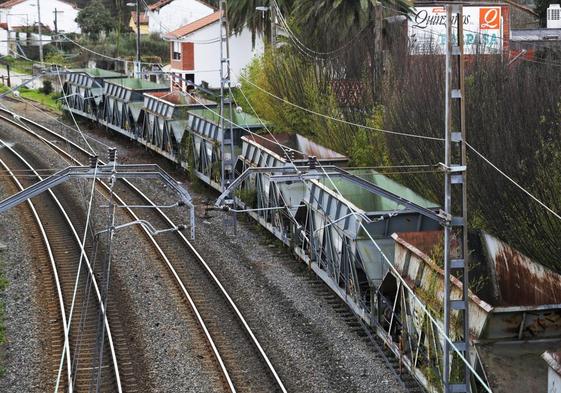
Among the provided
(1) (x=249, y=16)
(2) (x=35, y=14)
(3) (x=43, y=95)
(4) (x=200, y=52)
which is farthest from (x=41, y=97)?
(2) (x=35, y=14)

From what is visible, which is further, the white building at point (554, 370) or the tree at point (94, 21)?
the tree at point (94, 21)

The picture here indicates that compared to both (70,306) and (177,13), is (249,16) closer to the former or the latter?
(70,306)

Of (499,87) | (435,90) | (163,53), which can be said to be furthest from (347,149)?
(163,53)

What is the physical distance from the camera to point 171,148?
128 ft

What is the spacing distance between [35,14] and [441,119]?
82.2m

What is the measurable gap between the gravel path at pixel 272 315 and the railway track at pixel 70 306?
2.68 feet

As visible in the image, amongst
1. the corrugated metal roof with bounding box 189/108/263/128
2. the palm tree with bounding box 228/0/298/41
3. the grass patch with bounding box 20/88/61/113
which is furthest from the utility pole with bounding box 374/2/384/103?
the grass patch with bounding box 20/88/61/113

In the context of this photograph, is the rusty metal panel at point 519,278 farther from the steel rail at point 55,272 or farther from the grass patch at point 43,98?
the grass patch at point 43,98

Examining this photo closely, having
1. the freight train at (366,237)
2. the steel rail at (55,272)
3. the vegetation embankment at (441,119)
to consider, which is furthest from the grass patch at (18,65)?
the freight train at (366,237)

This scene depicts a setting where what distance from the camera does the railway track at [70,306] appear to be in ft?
59.4

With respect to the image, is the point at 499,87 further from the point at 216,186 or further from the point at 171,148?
the point at 171,148

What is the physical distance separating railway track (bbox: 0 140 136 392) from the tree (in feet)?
196

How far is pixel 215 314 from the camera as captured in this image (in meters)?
21.9

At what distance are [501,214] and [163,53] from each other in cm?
6394
